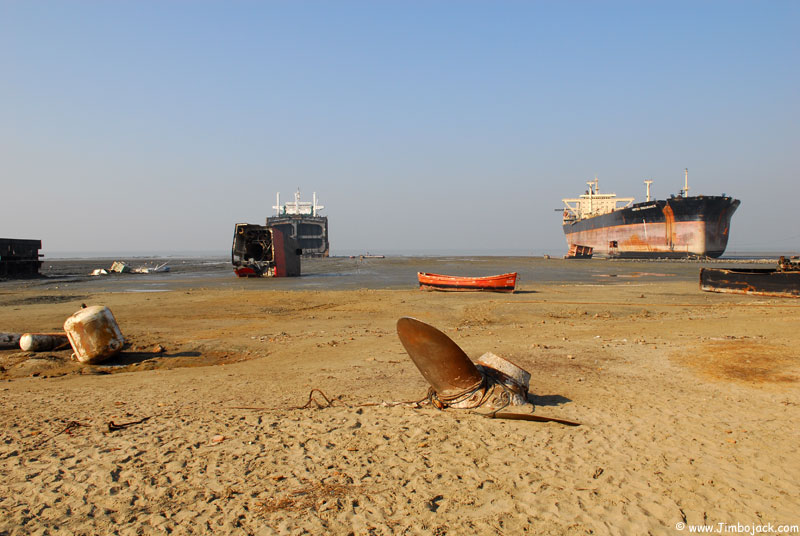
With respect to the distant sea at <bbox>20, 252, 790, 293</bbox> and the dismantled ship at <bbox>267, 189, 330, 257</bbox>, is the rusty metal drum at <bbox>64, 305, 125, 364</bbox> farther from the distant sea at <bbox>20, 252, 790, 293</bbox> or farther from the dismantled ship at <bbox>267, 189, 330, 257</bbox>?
the dismantled ship at <bbox>267, 189, 330, 257</bbox>

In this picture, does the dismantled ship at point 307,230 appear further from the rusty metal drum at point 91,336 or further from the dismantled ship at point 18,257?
the rusty metal drum at point 91,336

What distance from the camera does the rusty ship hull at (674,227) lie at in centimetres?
5622

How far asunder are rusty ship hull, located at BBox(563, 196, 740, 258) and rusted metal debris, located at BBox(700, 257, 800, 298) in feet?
133

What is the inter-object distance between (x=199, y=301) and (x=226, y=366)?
11042 millimetres

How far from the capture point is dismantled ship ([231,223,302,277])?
112ft

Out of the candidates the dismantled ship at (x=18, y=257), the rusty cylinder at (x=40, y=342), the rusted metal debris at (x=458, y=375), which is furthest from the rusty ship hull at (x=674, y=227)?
the rusty cylinder at (x=40, y=342)

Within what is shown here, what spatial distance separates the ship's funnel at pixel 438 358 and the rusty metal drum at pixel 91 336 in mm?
5808

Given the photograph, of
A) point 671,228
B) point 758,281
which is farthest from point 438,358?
point 671,228

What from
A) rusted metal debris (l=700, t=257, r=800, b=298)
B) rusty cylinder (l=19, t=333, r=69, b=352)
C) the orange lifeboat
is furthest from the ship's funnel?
rusted metal debris (l=700, t=257, r=800, b=298)

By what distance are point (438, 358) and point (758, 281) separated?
18.4 m

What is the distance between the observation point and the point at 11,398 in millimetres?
6301

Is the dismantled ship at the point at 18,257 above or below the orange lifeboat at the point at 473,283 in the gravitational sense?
above

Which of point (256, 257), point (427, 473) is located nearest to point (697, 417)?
point (427, 473)

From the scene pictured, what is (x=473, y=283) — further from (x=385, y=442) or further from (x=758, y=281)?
(x=385, y=442)
